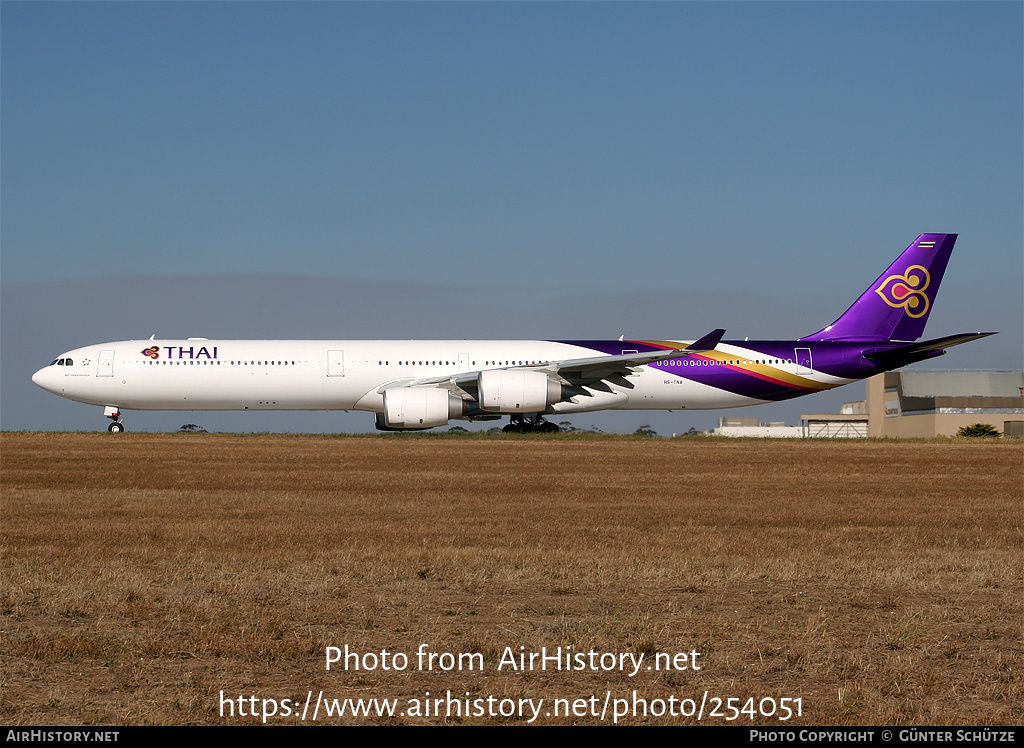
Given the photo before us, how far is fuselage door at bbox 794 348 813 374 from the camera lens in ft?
145

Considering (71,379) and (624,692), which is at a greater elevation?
(71,379)

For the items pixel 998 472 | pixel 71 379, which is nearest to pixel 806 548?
pixel 998 472

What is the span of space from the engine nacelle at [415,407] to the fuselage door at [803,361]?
15.0m

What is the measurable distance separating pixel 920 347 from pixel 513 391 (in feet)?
55.2

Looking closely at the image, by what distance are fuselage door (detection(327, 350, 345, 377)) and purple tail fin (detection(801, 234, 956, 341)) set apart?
1991 centimetres

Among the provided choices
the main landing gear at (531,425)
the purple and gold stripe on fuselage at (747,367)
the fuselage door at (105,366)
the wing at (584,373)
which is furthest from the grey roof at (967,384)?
the fuselage door at (105,366)

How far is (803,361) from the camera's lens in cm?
A: 4422

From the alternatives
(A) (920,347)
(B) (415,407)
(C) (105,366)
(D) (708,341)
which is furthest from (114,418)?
(A) (920,347)

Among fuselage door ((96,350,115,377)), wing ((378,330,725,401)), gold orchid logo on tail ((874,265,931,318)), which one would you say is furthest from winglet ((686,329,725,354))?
fuselage door ((96,350,115,377))

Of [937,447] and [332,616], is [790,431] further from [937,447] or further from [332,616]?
[332,616]

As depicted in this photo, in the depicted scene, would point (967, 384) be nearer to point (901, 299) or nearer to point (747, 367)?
point (901, 299)

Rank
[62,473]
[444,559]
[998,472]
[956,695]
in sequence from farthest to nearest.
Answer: [998,472] → [62,473] → [444,559] → [956,695]
